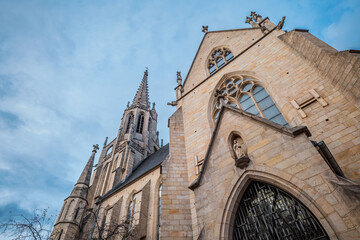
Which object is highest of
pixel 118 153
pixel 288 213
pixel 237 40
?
pixel 118 153

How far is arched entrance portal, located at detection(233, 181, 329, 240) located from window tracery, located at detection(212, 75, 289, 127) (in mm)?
3208

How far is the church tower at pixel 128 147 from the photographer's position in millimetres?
19250

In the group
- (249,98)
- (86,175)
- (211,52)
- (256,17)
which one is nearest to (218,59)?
(211,52)

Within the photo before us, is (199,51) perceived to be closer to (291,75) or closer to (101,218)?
(291,75)

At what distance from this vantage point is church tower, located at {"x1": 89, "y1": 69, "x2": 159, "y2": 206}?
1925cm

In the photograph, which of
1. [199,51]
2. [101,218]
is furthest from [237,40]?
[101,218]

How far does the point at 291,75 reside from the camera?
23.0ft

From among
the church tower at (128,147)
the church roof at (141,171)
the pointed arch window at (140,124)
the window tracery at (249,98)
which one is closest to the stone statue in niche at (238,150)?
the window tracery at (249,98)

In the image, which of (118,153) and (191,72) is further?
(118,153)

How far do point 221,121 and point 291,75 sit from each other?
3.48m

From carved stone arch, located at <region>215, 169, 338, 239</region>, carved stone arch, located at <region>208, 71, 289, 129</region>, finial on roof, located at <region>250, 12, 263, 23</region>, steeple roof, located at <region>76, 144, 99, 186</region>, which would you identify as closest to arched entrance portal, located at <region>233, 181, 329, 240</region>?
carved stone arch, located at <region>215, 169, 338, 239</region>

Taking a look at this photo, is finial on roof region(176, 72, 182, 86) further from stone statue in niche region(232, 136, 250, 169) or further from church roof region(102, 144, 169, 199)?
stone statue in niche region(232, 136, 250, 169)

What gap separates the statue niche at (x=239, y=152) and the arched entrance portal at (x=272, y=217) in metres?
0.47

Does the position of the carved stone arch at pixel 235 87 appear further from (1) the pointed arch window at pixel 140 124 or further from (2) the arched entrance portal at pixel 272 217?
(1) the pointed arch window at pixel 140 124
